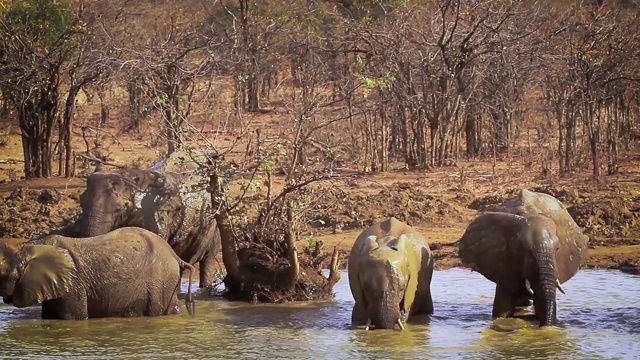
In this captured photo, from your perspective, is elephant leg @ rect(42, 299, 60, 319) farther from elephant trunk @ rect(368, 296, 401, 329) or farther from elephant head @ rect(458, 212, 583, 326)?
elephant head @ rect(458, 212, 583, 326)

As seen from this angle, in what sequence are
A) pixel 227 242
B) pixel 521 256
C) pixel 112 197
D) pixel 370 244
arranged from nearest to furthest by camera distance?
pixel 370 244 < pixel 521 256 < pixel 112 197 < pixel 227 242

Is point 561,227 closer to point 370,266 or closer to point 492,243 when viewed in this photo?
point 492,243

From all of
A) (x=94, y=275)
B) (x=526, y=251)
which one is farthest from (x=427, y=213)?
(x=94, y=275)

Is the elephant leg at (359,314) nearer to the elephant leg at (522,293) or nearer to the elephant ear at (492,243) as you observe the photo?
the elephant ear at (492,243)

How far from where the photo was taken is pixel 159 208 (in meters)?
12.4

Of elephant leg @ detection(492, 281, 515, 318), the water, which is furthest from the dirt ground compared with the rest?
elephant leg @ detection(492, 281, 515, 318)

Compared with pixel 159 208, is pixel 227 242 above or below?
below

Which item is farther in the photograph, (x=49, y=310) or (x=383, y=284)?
(x=49, y=310)

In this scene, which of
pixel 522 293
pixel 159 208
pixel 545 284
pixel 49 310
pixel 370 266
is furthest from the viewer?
pixel 159 208

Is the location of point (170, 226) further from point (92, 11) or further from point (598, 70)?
point (92, 11)

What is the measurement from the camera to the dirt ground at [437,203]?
1469 cm

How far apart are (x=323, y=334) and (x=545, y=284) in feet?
6.79

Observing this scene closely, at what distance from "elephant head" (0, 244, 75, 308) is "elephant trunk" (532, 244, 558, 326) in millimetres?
4376

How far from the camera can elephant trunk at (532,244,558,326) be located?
995cm
